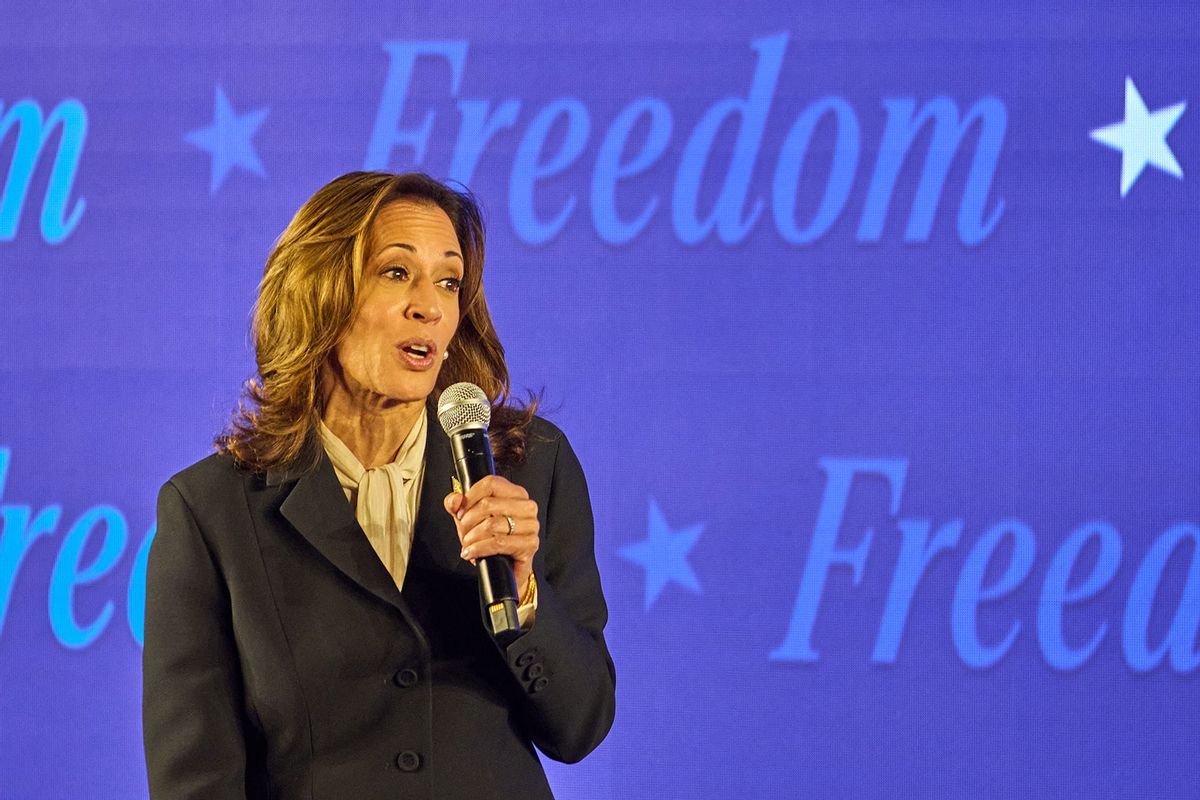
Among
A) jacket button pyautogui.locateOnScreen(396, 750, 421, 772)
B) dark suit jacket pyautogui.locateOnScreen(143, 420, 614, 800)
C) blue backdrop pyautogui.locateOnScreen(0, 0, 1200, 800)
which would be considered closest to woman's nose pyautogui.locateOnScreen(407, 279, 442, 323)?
dark suit jacket pyautogui.locateOnScreen(143, 420, 614, 800)

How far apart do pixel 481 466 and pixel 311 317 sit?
0.34 metres

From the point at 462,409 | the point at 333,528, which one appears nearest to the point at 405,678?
the point at 333,528

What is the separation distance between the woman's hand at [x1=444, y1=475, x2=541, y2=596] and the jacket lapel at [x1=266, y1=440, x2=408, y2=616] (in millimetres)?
162

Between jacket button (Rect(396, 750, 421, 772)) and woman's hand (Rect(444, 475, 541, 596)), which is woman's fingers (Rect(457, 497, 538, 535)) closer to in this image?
woman's hand (Rect(444, 475, 541, 596))

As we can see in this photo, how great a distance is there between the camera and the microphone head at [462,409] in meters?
1.54

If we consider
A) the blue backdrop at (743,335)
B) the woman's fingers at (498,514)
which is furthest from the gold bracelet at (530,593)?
the blue backdrop at (743,335)

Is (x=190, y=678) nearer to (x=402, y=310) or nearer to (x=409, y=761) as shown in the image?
(x=409, y=761)

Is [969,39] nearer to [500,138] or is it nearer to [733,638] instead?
[500,138]

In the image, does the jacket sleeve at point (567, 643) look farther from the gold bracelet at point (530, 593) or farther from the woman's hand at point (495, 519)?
the woman's hand at point (495, 519)

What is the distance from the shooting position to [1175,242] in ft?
9.76

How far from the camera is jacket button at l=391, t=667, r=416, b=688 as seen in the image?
1533 millimetres

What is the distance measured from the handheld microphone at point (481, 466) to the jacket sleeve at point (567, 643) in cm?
6

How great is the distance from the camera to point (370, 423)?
5.59 feet

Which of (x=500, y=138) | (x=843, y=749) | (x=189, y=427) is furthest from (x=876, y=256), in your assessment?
(x=189, y=427)
